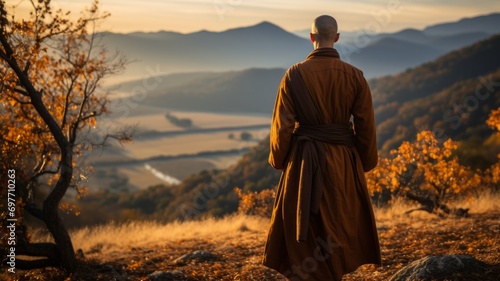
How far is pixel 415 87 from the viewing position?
78438 millimetres

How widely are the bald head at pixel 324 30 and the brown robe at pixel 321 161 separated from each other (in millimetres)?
76

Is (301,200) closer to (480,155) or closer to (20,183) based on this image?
(20,183)

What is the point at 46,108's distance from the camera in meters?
7.06

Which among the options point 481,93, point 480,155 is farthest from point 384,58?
point 480,155

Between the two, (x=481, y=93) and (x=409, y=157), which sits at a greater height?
(x=481, y=93)

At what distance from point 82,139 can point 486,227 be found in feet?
21.8

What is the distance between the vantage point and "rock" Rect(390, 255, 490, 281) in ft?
15.7

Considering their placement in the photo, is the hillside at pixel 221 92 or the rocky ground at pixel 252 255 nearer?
the rocky ground at pixel 252 255

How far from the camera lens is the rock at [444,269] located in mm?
4785

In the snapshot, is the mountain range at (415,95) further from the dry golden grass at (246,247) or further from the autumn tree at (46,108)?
the autumn tree at (46,108)

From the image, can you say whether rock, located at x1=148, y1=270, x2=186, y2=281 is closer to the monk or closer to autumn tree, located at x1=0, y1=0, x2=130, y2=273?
autumn tree, located at x1=0, y1=0, x2=130, y2=273

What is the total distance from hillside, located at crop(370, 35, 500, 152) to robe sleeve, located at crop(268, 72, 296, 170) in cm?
3123

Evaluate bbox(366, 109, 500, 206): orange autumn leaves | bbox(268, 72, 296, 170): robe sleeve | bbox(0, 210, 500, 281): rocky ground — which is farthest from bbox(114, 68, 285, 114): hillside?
bbox(268, 72, 296, 170): robe sleeve

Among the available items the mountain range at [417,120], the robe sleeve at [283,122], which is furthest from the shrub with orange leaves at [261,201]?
the robe sleeve at [283,122]
